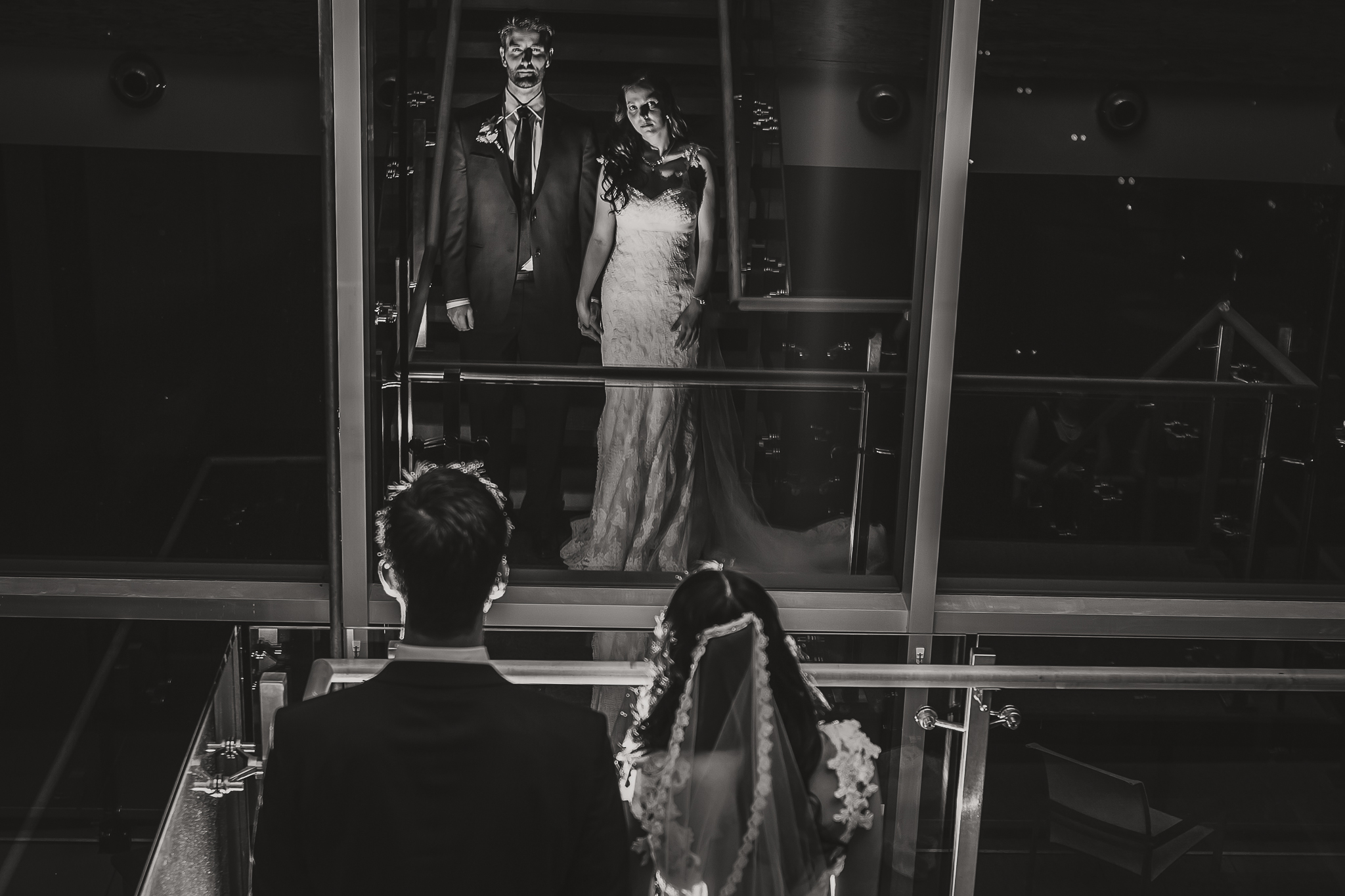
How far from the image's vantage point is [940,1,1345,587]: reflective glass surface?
4.28 meters

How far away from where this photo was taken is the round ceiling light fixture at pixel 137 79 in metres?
4.49

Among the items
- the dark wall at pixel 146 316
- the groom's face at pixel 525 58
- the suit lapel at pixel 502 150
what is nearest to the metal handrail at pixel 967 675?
the suit lapel at pixel 502 150

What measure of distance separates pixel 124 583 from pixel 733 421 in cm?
159

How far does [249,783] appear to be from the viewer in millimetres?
2484

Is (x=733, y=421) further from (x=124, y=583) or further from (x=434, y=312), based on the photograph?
(x=124, y=583)

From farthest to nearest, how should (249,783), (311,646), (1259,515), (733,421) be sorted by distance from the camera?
(1259,515) → (733,421) → (311,646) → (249,783)

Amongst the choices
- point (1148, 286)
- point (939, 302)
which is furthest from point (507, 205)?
point (1148, 286)

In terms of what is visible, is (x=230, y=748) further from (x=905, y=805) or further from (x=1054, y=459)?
(x=1054, y=459)

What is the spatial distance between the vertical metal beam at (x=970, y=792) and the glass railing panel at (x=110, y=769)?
77.1 inches

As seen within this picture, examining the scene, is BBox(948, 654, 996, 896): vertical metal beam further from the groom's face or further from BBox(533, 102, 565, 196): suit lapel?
the groom's face

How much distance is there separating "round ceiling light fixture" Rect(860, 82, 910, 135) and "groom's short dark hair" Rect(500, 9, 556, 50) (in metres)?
1.14

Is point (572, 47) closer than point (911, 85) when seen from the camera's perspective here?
Yes

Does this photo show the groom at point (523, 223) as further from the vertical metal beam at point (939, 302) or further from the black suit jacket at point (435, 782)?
the black suit jacket at point (435, 782)

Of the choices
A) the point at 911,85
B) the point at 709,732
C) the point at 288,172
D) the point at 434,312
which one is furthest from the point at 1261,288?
the point at 709,732
